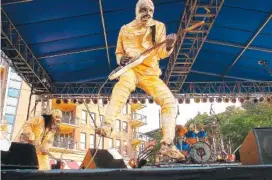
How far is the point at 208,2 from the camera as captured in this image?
8.62 meters

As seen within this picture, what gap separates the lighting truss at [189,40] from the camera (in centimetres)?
849

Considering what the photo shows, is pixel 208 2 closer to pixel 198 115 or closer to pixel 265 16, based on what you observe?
pixel 265 16

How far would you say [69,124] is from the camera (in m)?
30.1

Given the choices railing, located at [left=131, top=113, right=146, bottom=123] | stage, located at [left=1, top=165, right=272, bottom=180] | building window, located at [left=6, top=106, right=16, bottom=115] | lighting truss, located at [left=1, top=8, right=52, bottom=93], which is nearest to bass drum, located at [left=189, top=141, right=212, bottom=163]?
stage, located at [left=1, top=165, right=272, bottom=180]

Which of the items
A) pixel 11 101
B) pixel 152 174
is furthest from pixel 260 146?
pixel 11 101

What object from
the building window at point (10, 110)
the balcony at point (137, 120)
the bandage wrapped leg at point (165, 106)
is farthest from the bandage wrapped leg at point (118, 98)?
the balcony at point (137, 120)

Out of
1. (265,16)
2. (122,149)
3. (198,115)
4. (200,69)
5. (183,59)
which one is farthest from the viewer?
(122,149)

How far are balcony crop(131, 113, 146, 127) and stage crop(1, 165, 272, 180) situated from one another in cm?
3529

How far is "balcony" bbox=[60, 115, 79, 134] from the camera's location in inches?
1176

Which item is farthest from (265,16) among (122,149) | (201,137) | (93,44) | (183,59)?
(122,149)

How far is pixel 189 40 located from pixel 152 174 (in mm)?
8131

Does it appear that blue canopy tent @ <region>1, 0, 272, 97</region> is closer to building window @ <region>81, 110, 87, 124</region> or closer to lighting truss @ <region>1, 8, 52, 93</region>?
lighting truss @ <region>1, 8, 52, 93</region>

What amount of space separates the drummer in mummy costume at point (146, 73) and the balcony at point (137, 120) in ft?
110

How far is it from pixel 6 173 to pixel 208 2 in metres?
7.32
